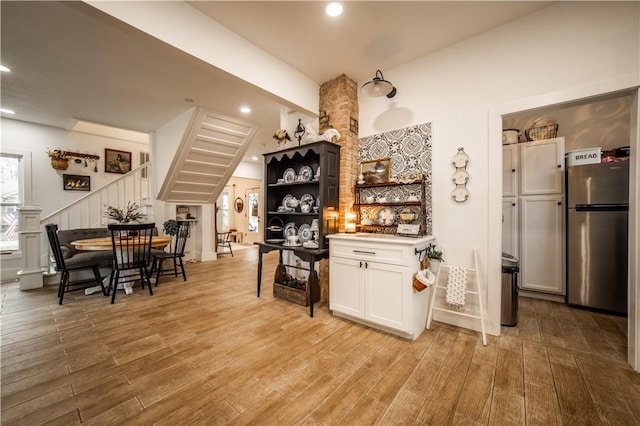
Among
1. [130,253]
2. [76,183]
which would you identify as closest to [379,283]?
[130,253]

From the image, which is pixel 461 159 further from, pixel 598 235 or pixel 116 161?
pixel 116 161

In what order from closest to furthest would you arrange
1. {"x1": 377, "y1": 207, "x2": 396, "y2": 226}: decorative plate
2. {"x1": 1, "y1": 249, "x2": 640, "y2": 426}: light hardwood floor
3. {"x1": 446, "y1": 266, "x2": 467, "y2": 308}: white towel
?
1. {"x1": 1, "y1": 249, "x2": 640, "y2": 426}: light hardwood floor
2. {"x1": 446, "y1": 266, "x2": 467, "y2": 308}: white towel
3. {"x1": 377, "y1": 207, "x2": 396, "y2": 226}: decorative plate

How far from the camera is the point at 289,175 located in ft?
11.9

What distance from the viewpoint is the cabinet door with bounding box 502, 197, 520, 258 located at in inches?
142

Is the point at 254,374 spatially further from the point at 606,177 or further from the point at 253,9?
the point at 606,177

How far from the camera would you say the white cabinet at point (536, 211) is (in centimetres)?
334

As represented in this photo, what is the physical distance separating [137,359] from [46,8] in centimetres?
314

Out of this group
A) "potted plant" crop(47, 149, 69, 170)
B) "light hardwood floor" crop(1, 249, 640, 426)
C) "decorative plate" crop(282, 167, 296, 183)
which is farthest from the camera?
"potted plant" crop(47, 149, 69, 170)

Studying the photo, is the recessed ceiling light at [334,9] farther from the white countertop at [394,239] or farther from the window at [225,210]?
the window at [225,210]

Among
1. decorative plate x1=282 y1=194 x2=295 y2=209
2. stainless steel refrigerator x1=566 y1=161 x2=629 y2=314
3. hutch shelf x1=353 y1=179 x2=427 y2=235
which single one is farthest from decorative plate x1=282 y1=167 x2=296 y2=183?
stainless steel refrigerator x1=566 y1=161 x2=629 y2=314

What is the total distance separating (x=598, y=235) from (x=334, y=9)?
3884 mm

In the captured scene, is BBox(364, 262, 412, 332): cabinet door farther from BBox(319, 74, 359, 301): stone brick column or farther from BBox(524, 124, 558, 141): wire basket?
BBox(524, 124, 558, 141): wire basket

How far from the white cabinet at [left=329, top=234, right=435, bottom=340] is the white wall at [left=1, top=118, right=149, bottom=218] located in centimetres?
603

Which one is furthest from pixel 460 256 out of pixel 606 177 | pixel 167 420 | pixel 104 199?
pixel 104 199
